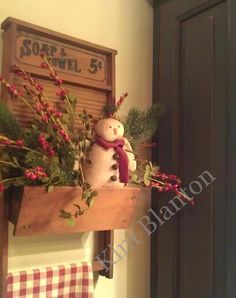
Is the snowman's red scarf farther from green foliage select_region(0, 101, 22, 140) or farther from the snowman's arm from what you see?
green foliage select_region(0, 101, 22, 140)

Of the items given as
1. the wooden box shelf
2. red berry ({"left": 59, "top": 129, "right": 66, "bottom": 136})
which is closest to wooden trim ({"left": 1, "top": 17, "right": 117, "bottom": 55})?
red berry ({"left": 59, "top": 129, "right": 66, "bottom": 136})

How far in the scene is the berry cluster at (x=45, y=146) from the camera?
765 millimetres

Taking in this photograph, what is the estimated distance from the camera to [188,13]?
1.12 meters

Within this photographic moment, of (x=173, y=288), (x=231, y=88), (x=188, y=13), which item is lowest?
(x=173, y=288)

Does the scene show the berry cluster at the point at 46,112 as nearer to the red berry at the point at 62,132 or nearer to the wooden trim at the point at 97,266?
the red berry at the point at 62,132

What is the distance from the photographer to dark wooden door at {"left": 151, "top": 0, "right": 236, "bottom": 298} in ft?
3.20

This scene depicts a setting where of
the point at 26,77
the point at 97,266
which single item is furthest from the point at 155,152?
the point at 26,77

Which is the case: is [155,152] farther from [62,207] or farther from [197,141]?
[62,207]

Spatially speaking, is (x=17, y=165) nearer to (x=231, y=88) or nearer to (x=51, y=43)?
(x=51, y=43)

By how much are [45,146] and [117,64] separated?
522mm

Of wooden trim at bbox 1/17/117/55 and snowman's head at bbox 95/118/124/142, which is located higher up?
wooden trim at bbox 1/17/117/55

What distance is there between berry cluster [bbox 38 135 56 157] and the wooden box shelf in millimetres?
84

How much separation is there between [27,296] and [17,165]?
372 mm

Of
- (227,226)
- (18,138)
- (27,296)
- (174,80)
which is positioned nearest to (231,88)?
(174,80)
